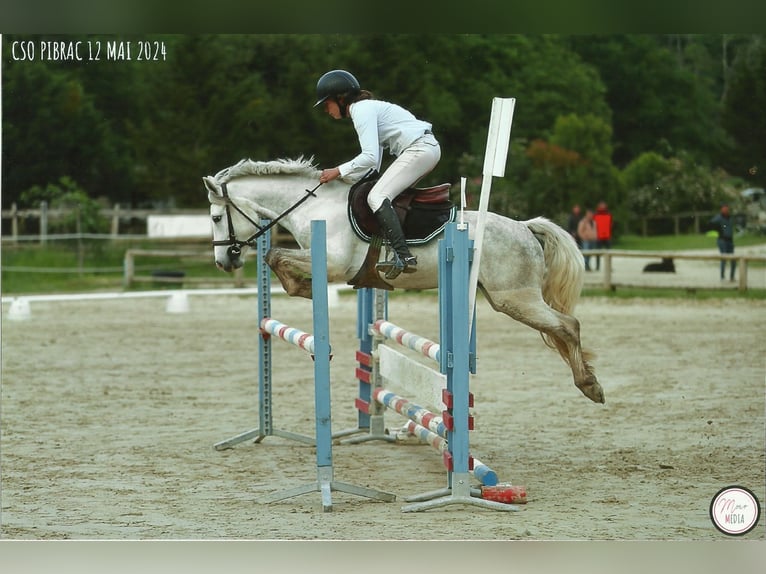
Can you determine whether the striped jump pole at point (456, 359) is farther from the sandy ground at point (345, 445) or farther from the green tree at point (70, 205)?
the green tree at point (70, 205)

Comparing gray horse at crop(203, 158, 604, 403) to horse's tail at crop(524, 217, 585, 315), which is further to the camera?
horse's tail at crop(524, 217, 585, 315)

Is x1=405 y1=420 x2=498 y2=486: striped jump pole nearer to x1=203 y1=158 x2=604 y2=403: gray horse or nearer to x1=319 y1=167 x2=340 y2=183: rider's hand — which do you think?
x1=203 y1=158 x2=604 y2=403: gray horse

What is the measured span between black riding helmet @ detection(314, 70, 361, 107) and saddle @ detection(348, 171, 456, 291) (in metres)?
0.42

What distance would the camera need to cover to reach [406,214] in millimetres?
4680

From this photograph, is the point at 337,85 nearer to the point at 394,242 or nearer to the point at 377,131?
the point at 377,131

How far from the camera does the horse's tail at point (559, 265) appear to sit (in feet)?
16.2

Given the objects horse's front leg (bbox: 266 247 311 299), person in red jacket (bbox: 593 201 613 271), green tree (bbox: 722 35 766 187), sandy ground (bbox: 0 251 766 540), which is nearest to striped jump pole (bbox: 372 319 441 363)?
horse's front leg (bbox: 266 247 311 299)

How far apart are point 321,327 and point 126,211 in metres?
11.2

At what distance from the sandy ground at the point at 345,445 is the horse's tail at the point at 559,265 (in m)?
0.80

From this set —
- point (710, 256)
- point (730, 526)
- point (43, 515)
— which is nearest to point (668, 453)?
point (730, 526)

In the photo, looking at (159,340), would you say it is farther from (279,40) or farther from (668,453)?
(668,453)

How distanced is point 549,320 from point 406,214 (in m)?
0.79

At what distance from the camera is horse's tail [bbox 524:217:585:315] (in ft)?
16.2
